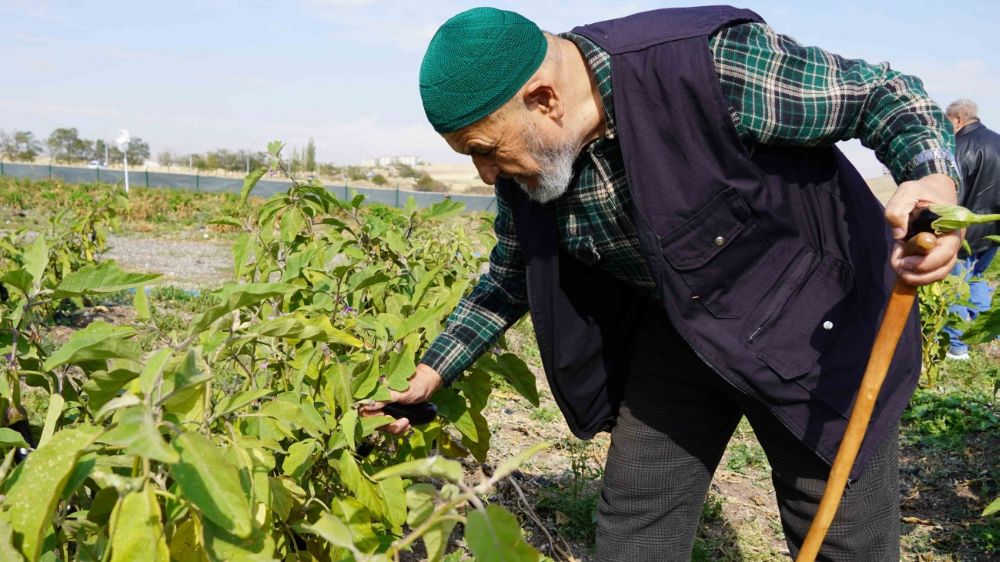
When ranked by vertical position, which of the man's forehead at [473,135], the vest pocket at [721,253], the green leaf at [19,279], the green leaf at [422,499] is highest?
the man's forehead at [473,135]

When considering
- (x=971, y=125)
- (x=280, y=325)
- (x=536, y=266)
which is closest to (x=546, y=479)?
(x=536, y=266)

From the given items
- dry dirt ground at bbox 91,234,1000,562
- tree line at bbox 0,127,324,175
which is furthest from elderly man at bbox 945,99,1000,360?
tree line at bbox 0,127,324,175

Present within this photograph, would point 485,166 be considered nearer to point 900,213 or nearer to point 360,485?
point 360,485

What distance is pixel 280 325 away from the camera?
1289 mm

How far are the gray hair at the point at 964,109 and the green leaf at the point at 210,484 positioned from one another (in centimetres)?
644

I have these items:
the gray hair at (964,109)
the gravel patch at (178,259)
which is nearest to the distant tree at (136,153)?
the gravel patch at (178,259)

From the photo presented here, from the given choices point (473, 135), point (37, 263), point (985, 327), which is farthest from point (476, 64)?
point (985, 327)

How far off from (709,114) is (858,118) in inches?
10.7

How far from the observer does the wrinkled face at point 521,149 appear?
1.66 metres

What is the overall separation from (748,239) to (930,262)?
417 millimetres

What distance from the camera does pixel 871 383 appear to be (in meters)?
1.47

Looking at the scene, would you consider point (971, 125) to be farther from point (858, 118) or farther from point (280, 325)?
point (280, 325)

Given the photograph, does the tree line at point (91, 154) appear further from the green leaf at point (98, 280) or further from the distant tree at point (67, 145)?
the green leaf at point (98, 280)

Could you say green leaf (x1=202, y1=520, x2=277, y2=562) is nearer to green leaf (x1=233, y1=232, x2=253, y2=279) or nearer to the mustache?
the mustache
